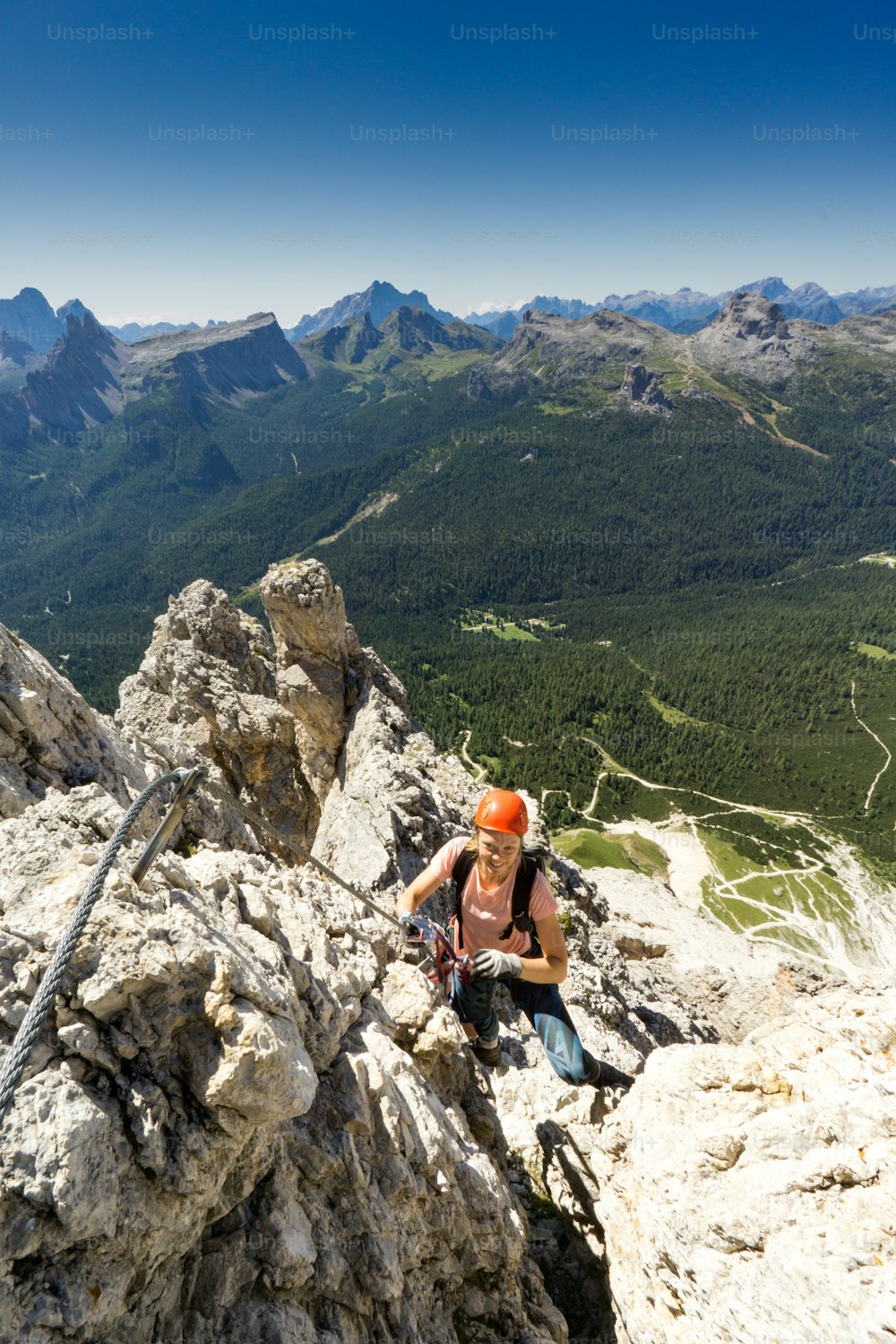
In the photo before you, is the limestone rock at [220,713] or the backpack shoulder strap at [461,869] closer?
the backpack shoulder strap at [461,869]

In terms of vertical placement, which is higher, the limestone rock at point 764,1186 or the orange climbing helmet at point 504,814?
the orange climbing helmet at point 504,814

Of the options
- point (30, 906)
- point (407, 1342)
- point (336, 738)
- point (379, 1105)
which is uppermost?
point (30, 906)

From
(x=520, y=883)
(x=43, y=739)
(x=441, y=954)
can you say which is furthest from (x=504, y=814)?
(x=43, y=739)

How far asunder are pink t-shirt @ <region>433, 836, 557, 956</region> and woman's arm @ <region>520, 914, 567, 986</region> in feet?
0.54

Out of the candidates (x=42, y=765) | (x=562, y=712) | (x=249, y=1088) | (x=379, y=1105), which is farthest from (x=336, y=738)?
(x=562, y=712)

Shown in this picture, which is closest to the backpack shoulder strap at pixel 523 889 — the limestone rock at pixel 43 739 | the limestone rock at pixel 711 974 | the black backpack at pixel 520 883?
the black backpack at pixel 520 883

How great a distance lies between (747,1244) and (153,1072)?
21.5ft

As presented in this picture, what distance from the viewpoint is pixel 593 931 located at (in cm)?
2242

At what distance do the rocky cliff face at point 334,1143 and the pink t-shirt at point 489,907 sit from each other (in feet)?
5.19

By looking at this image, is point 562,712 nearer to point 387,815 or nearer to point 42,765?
point 387,815

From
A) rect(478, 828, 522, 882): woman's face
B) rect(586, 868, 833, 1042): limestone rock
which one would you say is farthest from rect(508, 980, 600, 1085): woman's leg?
rect(586, 868, 833, 1042): limestone rock

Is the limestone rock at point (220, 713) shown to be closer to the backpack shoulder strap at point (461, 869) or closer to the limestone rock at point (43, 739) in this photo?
the limestone rock at point (43, 739)

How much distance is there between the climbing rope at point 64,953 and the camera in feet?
13.6

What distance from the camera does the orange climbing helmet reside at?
788 centimetres
